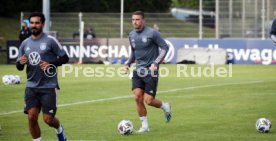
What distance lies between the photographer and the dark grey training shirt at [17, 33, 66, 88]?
13.2m

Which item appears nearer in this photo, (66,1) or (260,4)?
(260,4)

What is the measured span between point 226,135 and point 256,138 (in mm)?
696

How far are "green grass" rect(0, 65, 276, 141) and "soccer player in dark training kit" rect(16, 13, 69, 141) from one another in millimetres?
1838

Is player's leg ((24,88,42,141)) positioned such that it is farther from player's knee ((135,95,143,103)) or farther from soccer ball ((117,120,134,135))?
player's knee ((135,95,143,103))

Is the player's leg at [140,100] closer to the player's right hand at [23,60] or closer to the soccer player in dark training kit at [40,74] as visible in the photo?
the soccer player in dark training kit at [40,74]

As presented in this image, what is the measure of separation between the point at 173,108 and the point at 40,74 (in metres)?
7.80

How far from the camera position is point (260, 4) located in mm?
43719

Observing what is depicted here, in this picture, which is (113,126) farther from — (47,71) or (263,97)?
(263,97)

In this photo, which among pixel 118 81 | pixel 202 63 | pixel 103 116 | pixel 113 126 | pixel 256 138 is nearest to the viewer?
pixel 256 138

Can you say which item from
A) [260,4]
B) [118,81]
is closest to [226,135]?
[118,81]

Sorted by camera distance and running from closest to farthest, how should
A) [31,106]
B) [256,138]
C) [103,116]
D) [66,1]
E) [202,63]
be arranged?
[31,106] → [256,138] → [103,116] → [202,63] → [66,1]

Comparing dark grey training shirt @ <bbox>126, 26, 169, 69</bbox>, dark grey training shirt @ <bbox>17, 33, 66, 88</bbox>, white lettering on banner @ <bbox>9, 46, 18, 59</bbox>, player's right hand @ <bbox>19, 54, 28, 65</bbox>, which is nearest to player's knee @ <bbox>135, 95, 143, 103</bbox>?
dark grey training shirt @ <bbox>126, 26, 169, 69</bbox>

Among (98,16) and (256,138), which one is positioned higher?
(98,16)

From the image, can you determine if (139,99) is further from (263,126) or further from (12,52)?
(12,52)
